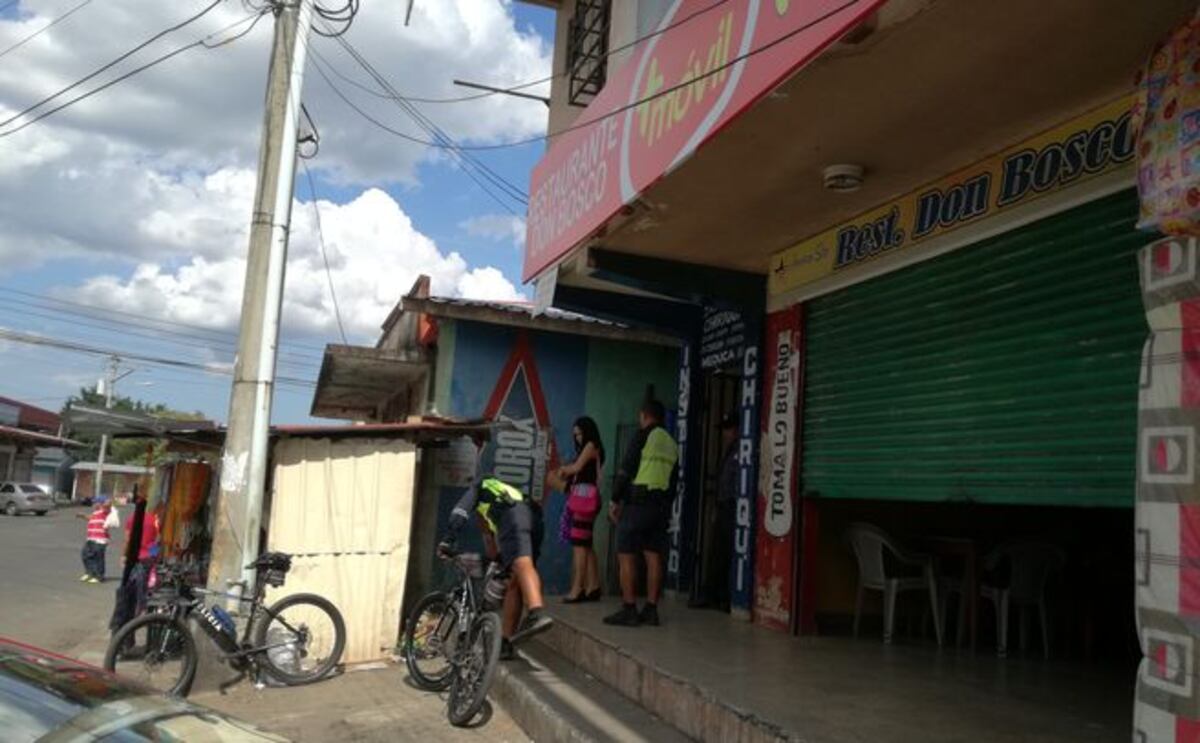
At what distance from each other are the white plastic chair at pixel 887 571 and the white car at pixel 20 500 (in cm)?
4241

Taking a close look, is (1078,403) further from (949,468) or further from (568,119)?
(568,119)

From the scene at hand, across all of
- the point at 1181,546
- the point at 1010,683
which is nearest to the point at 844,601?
the point at 1010,683

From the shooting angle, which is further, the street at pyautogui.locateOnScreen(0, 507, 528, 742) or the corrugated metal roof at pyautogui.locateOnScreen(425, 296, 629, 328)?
the corrugated metal roof at pyautogui.locateOnScreen(425, 296, 629, 328)

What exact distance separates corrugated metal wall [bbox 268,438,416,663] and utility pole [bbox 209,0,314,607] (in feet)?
0.94

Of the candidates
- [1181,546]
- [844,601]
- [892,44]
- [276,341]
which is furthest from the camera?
[276,341]

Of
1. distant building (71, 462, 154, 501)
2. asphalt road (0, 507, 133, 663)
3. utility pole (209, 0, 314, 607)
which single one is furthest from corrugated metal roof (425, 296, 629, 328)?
distant building (71, 462, 154, 501)

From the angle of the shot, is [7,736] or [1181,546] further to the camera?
[1181,546]

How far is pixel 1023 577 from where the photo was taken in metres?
6.86

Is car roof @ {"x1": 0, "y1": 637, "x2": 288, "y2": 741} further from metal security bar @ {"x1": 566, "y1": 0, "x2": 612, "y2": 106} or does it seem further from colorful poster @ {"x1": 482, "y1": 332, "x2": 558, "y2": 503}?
metal security bar @ {"x1": 566, "y1": 0, "x2": 612, "y2": 106}

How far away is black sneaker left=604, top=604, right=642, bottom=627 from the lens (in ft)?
23.9

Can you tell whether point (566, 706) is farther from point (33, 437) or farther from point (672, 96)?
point (33, 437)

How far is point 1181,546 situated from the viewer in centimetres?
277

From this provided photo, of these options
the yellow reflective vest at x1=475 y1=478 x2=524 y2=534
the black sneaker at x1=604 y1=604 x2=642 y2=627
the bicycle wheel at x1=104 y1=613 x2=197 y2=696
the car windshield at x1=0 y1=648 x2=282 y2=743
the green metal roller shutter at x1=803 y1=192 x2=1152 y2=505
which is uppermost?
the green metal roller shutter at x1=803 y1=192 x2=1152 y2=505

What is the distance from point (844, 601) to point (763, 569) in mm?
683
